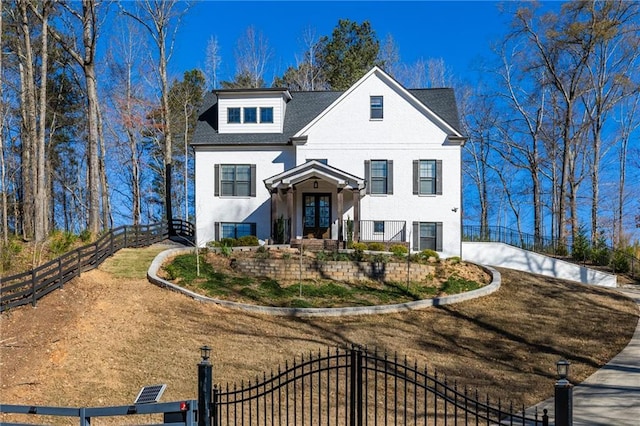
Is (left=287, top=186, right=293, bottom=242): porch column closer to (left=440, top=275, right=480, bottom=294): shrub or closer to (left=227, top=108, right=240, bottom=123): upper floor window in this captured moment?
(left=227, top=108, right=240, bottom=123): upper floor window

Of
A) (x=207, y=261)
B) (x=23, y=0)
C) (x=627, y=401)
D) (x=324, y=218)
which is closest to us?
(x=627, y=401)

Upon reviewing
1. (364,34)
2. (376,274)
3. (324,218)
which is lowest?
(376,274)

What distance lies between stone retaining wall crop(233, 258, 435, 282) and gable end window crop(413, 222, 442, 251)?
512cm

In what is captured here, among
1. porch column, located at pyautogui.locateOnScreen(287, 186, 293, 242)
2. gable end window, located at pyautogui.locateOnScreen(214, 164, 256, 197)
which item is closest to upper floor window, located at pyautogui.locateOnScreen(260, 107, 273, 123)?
gable end window, located at pyautogui.locateOnScreen(214, 164, 256, 197)

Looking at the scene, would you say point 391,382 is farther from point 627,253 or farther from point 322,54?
point 322,54

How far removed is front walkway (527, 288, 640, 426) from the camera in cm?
895

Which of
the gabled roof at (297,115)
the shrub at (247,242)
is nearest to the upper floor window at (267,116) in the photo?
the gabled roof at (297,115)

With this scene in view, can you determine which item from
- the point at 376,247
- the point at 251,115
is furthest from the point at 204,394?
the point at 251,115

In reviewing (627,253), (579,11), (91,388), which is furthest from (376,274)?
(579,11)

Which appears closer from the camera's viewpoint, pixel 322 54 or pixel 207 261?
pixel 207 261

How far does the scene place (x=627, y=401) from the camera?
32.3 ft

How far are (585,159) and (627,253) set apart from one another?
1730cm

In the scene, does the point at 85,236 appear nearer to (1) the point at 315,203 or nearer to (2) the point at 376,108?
(1) the point at 315,203

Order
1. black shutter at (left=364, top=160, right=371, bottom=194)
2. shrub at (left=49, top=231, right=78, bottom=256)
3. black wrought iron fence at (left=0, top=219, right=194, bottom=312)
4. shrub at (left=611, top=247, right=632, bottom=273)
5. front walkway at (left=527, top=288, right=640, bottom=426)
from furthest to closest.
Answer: black shutter at (left=364, top=160, right=371, bottom=194)
shrub at (left=611, top=247, right=632, bottom=273)
shrub at (left=49, top=231, right=78, bottom=256)
black wrought iron fence at (left=0, top=219, right=194, bottom=312)
front walkway at (left=527, top=288, right=640, bottom=426)
